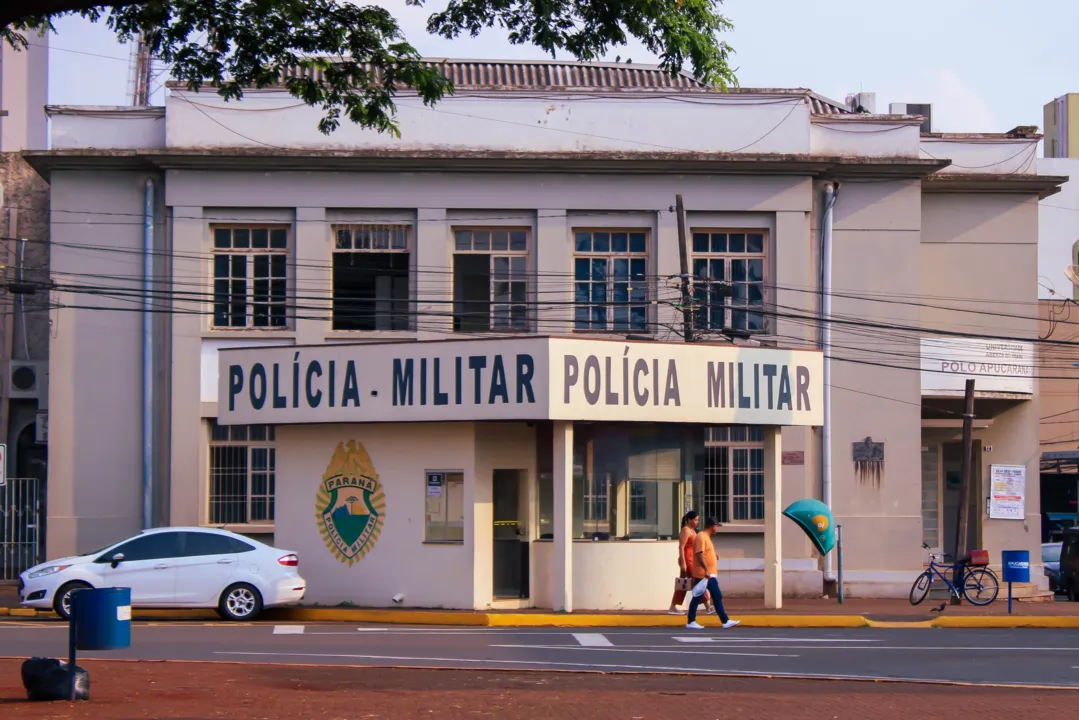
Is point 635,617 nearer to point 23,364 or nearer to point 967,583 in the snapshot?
point 967,583

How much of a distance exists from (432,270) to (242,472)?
18.1ft

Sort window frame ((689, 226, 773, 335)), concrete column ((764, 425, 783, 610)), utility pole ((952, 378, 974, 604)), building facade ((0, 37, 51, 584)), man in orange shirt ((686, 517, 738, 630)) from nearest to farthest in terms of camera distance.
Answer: man in orange shirt ((686, 517, 738, 630)), concrete column ((764, 425, 783, 610)), utility pole ((952, 378, 974, 604)), window frame ((689, 226, 773, 335)), building facade ((0, 37, 51, 584))

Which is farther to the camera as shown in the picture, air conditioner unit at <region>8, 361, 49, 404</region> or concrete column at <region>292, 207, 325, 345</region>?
air conditioner unit at <region>8, 361, 49, 404</region>

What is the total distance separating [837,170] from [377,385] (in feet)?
37.1

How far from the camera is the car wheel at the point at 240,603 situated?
19766mm

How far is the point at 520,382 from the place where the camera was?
19.8m

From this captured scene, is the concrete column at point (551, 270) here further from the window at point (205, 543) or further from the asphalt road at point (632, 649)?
the asphalt road at point (632, 649)

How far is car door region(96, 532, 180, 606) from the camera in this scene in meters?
19.6

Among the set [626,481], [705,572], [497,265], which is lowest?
[705,572]

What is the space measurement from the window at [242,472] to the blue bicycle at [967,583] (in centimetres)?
1254

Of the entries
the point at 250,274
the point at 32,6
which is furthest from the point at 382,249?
the point at 32,6

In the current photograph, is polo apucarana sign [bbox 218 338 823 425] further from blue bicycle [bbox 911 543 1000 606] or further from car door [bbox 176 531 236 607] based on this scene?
blue bicycle [bbox 911 543 1000 606]

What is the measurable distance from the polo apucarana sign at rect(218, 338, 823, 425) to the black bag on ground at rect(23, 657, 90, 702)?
31.2 feet

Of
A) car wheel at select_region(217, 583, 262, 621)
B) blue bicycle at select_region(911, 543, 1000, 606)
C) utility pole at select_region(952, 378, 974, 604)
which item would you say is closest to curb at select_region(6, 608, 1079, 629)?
car wheel at select_region(217, 583, 262, 621)
